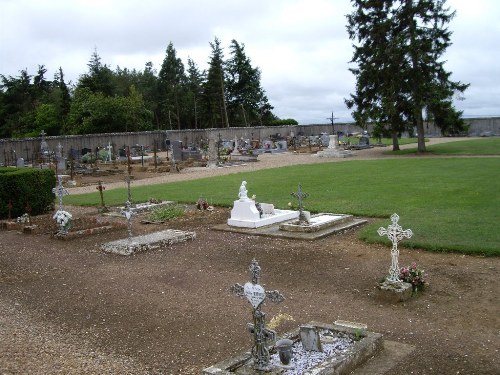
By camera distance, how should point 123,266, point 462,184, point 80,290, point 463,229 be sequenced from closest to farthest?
1. point 80,290
2. point 123,266
3. point 463,229
4. point 462,184

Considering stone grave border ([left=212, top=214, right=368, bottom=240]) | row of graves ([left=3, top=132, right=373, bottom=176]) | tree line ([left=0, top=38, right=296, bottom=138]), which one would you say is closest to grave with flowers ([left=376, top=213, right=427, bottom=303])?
stone grave border ([left=212, top=214, right=368, bottom=240])

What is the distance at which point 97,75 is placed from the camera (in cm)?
6356

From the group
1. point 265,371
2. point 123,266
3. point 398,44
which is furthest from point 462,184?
point 398,44

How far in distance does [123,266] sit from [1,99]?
59.0 metres

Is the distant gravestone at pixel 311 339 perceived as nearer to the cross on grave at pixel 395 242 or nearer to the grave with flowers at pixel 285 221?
the cross on grave at pixel 395 242

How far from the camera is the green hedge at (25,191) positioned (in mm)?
17953

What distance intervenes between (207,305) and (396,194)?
37.0 feet

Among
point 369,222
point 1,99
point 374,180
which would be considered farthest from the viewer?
point 1,99

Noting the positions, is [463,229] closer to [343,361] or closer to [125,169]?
[343,361]

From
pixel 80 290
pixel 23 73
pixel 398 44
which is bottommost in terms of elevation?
pixel 80 290

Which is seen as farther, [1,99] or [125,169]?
[1,99]

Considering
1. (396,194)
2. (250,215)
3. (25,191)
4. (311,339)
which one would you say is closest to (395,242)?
(311,339)

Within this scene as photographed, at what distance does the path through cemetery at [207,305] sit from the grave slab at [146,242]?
289 millimetres

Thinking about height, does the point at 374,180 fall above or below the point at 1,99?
below
